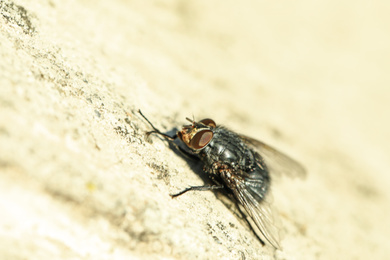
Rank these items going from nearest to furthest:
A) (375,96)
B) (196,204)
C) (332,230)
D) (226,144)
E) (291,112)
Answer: (196,204) → (226,144) → (332,230) → (291,112) → (375,96)

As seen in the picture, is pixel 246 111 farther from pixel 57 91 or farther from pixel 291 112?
pixel 57 91

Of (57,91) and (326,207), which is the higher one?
(326,207)

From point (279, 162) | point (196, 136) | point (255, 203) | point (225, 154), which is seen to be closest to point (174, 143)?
point (196, 136)

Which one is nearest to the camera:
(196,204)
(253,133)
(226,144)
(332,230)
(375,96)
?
(196,204)

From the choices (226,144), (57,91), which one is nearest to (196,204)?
(226,144)

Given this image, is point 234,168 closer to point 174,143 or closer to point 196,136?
point 196,136

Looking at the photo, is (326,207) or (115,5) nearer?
(326,207)

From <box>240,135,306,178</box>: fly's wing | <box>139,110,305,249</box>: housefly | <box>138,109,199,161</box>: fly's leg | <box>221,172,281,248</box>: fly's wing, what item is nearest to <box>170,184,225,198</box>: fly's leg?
<box>139,110,305,249</box>: housefly

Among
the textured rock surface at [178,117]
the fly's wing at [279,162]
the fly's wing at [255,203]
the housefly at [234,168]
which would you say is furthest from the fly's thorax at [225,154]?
the fly's wing at [279,162]

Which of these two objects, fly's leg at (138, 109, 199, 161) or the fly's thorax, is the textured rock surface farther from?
the fly's thorax
